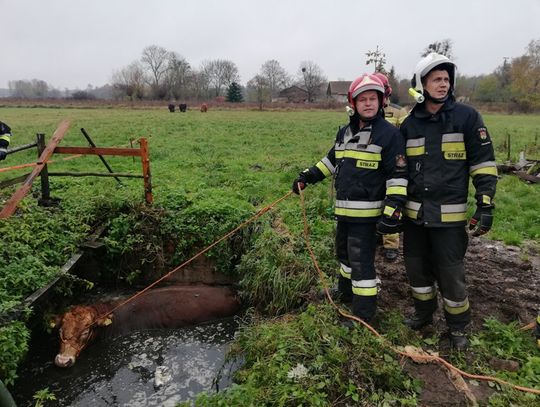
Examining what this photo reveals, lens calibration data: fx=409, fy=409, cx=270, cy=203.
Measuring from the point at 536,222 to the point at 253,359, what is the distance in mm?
5485

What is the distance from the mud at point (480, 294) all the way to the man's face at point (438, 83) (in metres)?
2.10

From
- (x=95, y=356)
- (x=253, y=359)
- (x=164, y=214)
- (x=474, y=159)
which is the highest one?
(x=474, y=159)

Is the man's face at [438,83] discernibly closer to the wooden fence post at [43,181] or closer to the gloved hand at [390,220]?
the gloved hand at [390,220]

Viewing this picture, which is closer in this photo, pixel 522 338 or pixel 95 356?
pixel 522 338

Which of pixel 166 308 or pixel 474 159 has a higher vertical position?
pixel 474 159

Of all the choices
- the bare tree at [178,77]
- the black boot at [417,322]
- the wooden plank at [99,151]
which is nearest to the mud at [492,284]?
the black boot at [417,322]

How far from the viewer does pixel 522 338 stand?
346 cm

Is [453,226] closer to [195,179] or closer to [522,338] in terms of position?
[522,338]

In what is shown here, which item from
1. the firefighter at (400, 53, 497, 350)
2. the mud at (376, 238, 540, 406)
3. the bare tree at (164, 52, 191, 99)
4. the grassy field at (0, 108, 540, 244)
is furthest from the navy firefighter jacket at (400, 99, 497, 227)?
the bare tree at (164, 52, 191, 99)

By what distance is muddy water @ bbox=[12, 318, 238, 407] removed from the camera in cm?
387

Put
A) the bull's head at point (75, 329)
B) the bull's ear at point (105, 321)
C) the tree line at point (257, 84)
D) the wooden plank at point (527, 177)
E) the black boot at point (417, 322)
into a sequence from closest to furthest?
the black boot at point (417, 322)
the bull's head at point (75, 329)
the bull's ear at point (105, 321)
the wooden plank at point (527, 177)
the tree line at point (257, 84)

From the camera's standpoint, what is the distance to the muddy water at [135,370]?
387 centimetres

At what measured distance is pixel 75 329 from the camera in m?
4.46

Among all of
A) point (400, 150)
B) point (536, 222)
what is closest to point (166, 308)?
point (400, 150)
